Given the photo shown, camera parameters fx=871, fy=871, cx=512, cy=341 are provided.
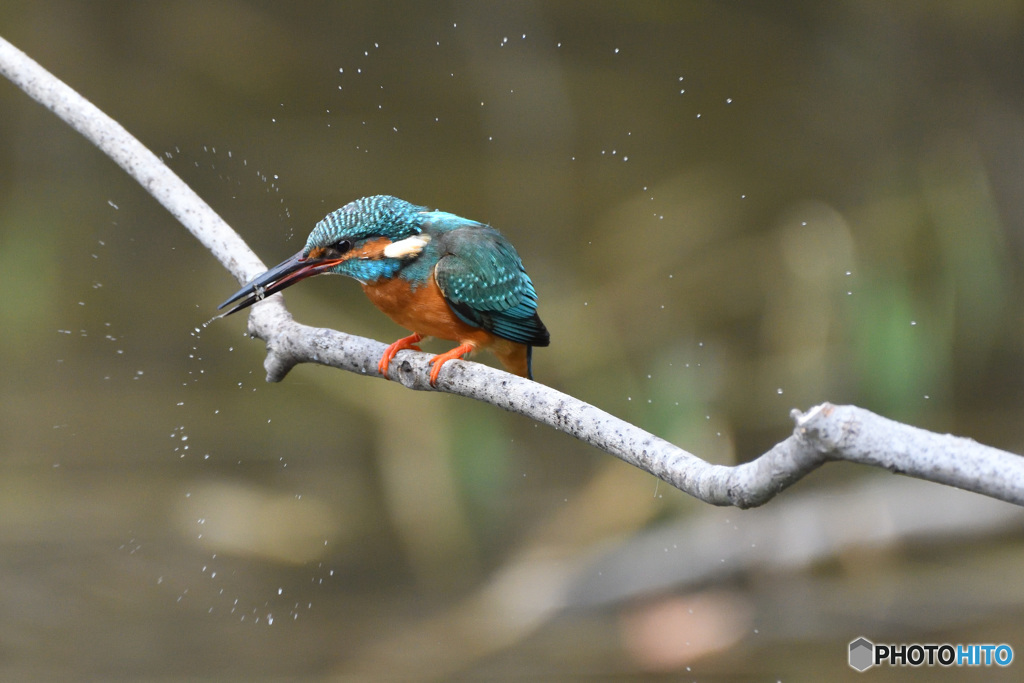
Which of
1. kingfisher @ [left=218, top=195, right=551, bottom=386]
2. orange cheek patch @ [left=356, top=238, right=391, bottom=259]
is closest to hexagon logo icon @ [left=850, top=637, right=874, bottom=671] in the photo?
kingfisher @ [left=218, top=195, right=551, bottom=386]

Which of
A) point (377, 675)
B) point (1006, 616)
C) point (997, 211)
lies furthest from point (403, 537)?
point (997, 211)

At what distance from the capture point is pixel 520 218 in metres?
3.41

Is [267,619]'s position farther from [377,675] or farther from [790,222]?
[790,222]

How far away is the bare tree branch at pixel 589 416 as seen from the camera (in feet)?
2.23

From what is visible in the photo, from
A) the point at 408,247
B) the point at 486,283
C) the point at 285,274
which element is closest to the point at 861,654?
the point at 486,283

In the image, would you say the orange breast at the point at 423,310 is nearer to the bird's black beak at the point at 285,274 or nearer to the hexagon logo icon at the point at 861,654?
the bird's black beak at the point at 285,274

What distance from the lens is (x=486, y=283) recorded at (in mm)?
1422

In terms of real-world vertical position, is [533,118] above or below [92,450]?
above

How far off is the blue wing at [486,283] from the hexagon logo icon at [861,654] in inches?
90.2

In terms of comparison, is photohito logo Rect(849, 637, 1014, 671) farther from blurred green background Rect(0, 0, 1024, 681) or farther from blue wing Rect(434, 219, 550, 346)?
blue wing Rect(434, 219, 550, 346)

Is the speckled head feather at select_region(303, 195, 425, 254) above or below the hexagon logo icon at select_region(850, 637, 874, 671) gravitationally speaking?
above

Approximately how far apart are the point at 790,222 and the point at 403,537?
6.31 feet

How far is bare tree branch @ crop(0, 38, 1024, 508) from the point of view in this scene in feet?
2.23

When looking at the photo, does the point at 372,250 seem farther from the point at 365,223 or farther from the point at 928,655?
the point at 928,655
